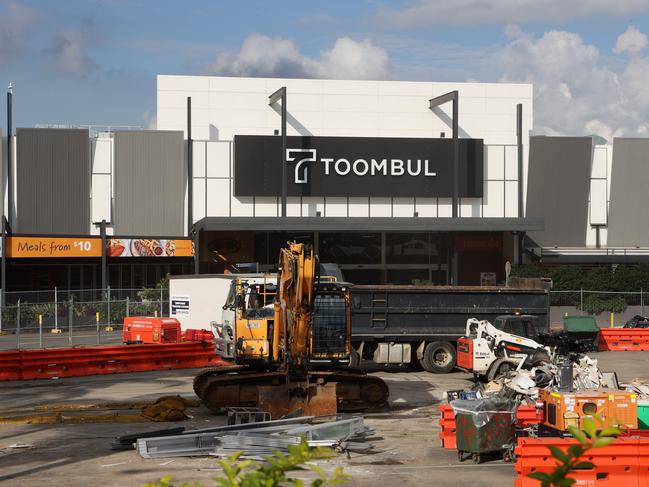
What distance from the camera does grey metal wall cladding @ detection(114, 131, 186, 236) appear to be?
2258 inches

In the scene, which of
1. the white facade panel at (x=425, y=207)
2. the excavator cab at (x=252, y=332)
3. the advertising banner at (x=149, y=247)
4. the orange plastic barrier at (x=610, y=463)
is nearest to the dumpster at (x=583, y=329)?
the excavator cab at (x=252, y=332)

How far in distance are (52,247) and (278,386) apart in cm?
3717

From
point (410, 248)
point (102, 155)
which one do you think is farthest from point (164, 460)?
point (410, 248)

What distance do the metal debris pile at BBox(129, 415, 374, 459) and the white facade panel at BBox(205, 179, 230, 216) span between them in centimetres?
4119

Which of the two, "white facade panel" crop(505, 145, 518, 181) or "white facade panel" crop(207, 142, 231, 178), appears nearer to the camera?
"white facade panel" crop(207, 142, 231, 178)

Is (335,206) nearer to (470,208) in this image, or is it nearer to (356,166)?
(356,166)

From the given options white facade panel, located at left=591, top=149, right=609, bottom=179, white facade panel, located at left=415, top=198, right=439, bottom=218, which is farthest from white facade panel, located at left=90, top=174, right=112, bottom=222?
white facade panel, located at left=591, top=149, right=609, bottom=179

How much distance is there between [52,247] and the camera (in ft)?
180

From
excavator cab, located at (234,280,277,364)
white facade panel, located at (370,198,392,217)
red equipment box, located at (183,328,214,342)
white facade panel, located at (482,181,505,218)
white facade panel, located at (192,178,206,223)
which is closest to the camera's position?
excavator cab, located at (234,280,277,364)

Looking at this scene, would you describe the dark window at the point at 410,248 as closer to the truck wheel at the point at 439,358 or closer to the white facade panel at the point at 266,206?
the white facade panel at the point at 266,206

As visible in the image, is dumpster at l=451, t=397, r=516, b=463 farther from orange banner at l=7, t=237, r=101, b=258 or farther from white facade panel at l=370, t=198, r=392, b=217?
white facade panel at l=370, t=198, r=392, b=217

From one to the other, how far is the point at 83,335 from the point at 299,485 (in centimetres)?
4131

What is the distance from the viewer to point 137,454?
16.8m

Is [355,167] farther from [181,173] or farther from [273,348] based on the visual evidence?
[273,348]
